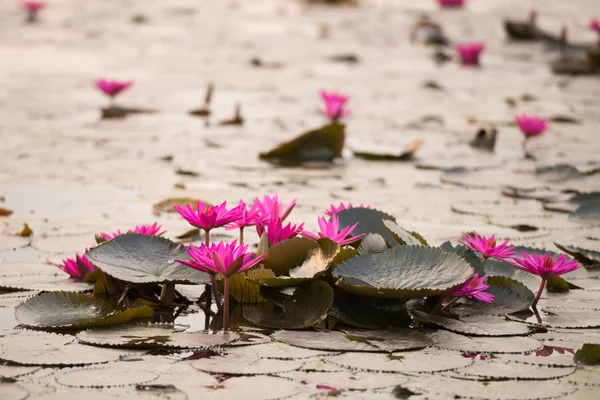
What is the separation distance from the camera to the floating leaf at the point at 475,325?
2.13 meters

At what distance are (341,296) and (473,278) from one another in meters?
0.28

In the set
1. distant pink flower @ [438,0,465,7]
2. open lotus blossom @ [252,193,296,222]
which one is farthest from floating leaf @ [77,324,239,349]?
distant pink flower @ [438,0,465,7]

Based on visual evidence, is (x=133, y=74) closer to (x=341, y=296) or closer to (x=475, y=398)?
(x=341, y=296)

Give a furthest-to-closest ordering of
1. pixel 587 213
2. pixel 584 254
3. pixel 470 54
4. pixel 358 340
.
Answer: pixel 470 54 → pixel 587 213 → pixel 584 254 → pixel 358 340

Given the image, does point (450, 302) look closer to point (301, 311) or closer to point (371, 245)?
point (371, 245)

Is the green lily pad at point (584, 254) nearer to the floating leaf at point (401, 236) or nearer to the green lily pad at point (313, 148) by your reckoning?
the floating leaf at point (401, 236)

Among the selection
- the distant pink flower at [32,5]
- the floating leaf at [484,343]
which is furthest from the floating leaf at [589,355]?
the distant pink flower at [32,5]

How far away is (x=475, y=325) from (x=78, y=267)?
96cm

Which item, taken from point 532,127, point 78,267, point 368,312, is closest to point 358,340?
point 368,312

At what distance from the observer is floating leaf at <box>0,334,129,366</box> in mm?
1904

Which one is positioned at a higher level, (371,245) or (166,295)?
(371,245)

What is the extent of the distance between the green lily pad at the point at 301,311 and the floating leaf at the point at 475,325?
8.0 inches

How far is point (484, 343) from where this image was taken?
2.08 metres

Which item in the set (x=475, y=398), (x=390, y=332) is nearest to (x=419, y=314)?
(x=390, y=332)
